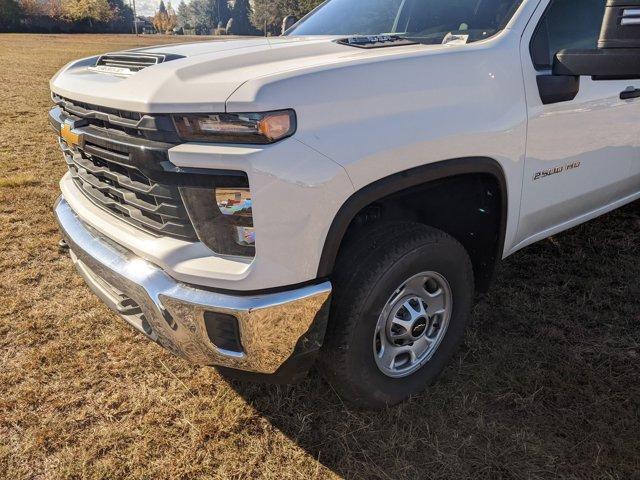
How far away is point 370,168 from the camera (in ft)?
6.21

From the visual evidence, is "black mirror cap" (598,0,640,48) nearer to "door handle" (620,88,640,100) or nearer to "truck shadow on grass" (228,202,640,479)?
"door handle" (620,88,640,100)

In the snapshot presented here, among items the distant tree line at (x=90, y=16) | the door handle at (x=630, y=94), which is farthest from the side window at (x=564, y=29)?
the distant tree line at (x=90, y=16)

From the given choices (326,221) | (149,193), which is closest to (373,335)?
(326,221)

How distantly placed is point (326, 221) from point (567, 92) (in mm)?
1419

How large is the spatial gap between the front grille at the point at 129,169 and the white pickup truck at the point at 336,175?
11mm

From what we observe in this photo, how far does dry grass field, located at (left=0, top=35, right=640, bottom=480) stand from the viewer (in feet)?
7.24

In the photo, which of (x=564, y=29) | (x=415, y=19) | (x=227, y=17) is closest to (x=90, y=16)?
(x=227, y=17)

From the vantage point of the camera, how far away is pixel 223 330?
74.4 inches

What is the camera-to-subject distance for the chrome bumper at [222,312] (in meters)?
1.84

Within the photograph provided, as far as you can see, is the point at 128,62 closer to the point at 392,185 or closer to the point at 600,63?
the point at 392,185

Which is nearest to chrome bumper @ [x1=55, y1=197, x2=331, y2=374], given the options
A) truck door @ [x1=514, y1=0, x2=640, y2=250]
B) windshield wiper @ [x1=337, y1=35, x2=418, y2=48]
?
windshield wiper @ [x1=337, y1=35, x2=418, y2=48]

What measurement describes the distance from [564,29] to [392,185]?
1480 millimetres

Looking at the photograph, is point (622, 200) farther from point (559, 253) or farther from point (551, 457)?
point (551, 457)

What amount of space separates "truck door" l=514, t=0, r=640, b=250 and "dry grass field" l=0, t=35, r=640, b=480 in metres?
0.63
